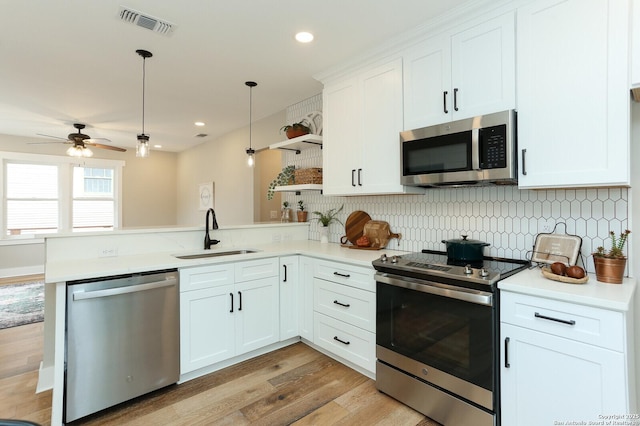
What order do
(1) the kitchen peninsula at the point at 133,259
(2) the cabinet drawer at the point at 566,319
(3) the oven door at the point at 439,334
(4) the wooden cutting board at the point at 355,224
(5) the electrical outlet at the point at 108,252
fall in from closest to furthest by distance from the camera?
(2) the cabinet drawer at the point at 566,319
(3) the oven door at the point at 439,334
(1) the kitchen peninsula at the point at 133,259
(5) the electrical outlet at the point at 108,252
(4) the wooden cutting board at the point at 355,224

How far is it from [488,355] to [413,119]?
1.61m

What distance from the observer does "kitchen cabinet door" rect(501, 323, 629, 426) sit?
1.39m

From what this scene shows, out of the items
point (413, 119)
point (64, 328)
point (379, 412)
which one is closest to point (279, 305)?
point (379, 412)

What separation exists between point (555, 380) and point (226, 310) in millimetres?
2094

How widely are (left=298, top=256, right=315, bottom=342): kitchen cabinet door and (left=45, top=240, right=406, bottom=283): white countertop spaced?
110mm

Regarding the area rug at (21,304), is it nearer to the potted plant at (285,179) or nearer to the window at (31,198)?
the window at (31,198)

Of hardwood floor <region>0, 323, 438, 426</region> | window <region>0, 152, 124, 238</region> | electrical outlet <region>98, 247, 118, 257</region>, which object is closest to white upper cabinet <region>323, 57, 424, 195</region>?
hardwood floor <region>0, 323, 438, 426</region>

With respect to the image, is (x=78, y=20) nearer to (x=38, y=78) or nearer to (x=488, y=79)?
(x=38, y=78)

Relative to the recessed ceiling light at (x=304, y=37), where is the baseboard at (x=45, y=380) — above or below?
below

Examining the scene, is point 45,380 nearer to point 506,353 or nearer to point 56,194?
point 506,353

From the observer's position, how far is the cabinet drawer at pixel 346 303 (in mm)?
2381

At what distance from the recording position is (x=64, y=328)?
1.87 m

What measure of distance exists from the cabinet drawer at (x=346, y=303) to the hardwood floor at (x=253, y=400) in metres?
0.42

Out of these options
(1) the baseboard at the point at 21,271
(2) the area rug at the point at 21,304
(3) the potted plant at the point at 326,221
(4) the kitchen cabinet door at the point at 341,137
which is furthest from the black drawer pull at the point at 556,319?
(1) the baseboard at the point at 21,271
